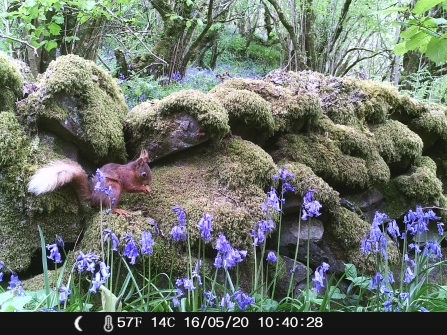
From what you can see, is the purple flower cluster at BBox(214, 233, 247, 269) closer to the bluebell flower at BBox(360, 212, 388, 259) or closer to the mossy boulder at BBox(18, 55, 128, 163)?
the bluebell flower at BBox(360, 212, 388, 259)

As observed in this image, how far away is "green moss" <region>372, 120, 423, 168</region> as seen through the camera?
153 inches

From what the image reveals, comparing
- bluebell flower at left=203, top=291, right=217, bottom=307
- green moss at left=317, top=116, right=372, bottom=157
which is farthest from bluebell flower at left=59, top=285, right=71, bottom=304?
green moss at left=317, top=116, right=372, bottom=157

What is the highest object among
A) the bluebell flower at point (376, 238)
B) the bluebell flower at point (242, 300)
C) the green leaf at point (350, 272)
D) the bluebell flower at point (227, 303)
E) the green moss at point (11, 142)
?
the green moss at point (11, 142)

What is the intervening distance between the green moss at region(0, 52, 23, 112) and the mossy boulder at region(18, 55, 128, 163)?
0.09 metres

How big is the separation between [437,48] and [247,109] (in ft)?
4.67

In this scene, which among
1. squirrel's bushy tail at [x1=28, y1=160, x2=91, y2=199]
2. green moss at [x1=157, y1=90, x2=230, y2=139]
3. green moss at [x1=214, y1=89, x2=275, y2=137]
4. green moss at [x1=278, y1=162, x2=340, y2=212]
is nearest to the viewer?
squirrel's bushy tail at [x1=28, y1=160, x2=91, y2=199]

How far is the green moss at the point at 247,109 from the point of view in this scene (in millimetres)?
3105

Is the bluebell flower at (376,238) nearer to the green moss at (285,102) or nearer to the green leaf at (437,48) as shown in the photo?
the green leaf at (437,48)

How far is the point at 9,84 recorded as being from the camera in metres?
2.66

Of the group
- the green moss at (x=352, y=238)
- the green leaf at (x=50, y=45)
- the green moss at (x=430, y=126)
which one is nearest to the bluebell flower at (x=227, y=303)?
the green moss at (x=352, y=238)
